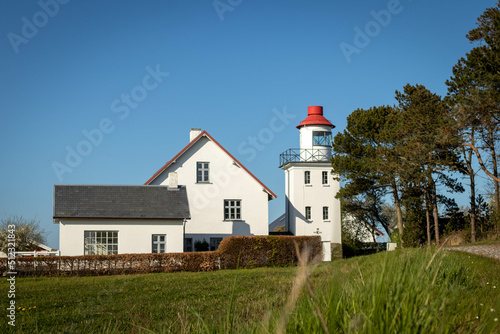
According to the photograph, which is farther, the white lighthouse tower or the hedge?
the white lighthouse tower

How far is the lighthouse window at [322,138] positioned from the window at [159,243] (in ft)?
52.2

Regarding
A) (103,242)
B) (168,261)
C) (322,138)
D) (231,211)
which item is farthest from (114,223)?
(322,138)

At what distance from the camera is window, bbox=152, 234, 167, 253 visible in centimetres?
3003

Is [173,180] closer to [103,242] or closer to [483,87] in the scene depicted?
[103,242]

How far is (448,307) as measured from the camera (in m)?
3.41

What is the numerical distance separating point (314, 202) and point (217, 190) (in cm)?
858

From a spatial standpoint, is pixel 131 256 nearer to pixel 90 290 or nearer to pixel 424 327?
pixel 90 290

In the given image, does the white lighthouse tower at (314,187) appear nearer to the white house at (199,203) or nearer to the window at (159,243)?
the white house at (199,203)

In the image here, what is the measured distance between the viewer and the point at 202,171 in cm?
3566

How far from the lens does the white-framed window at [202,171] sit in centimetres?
3566

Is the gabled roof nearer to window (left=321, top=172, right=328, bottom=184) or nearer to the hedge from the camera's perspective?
window (left=321, top=172, right=328, bottom=184)

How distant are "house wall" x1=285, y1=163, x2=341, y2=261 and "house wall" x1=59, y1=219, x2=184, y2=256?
12363 millimetres

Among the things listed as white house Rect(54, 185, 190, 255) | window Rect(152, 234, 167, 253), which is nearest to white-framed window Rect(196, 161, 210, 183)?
white house Rect(54, 185, 190, 255)

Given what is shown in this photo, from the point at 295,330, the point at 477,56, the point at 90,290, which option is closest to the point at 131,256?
the point at 90,290
